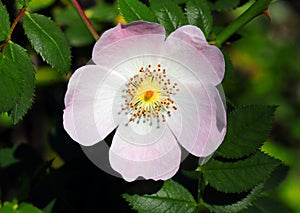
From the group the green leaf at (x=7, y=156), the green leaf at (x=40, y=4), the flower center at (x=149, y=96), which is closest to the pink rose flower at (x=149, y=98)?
the flower center at (x=149, y=96)

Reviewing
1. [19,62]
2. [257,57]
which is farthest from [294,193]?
[19,62]

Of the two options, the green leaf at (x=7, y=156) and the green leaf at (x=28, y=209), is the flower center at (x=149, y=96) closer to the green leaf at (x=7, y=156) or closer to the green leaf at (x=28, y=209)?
the green leaf at (x=28, y=209)

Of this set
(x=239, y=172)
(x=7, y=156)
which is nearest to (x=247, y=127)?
(x=239, y=172)

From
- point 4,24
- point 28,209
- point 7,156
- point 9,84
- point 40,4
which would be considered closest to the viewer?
point 9,84

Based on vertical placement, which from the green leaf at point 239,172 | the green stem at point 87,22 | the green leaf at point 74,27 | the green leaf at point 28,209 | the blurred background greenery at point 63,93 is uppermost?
the green stem at point 87,22

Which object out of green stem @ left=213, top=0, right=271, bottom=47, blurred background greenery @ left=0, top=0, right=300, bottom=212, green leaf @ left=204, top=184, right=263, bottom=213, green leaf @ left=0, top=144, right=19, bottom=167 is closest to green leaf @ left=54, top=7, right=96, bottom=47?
blurred background greenery @ left=0, top=0, right=300, bottom=212

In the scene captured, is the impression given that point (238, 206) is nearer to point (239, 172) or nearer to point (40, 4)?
point (239, 172)

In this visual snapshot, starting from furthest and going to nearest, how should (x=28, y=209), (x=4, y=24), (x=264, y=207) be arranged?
(x=264, y=207), (x=28, y=209), (x=4, y=24)

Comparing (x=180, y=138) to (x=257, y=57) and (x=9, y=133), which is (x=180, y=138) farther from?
(x=257, y=57)
